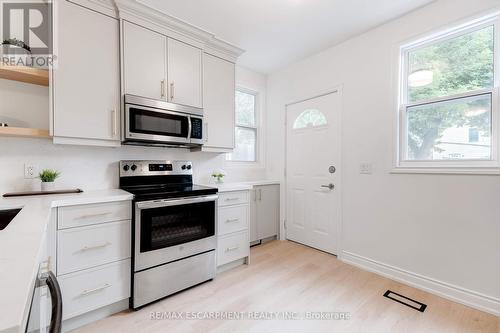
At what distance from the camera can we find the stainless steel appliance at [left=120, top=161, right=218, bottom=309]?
179 cm

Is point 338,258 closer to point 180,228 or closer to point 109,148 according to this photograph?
point 180,228

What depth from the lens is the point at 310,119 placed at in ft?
10.3

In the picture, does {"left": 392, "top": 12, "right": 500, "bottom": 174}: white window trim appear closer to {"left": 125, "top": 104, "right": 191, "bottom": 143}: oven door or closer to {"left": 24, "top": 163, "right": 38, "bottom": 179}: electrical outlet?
{"left": 125, "top": 104, "right": 191, "bottom": 143}: oven door

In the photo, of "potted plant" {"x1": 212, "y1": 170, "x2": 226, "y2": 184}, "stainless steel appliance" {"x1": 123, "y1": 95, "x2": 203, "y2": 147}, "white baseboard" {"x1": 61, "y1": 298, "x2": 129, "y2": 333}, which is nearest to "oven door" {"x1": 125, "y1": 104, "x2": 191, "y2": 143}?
"stainless steel appliance" {"x1": 123, "y1": 95, "x2": 203, "y2": 147}

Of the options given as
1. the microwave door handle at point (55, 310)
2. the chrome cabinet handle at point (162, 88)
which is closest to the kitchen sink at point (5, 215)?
the microwave door handle at point (55, 310)

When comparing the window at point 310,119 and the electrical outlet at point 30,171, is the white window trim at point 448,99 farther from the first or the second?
the electrical outlet at point 30,171

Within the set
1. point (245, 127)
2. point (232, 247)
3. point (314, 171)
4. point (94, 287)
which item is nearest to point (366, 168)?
point (314, 171)

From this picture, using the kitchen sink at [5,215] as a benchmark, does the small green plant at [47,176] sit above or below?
above

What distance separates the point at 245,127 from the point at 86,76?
213 cm

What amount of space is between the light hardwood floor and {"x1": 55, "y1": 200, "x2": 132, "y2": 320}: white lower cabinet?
20 cm

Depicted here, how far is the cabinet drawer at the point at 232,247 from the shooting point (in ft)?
7.81

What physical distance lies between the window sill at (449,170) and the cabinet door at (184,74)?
2.17 m

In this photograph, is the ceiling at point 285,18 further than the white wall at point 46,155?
Yes

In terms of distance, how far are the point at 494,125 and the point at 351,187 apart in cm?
127
